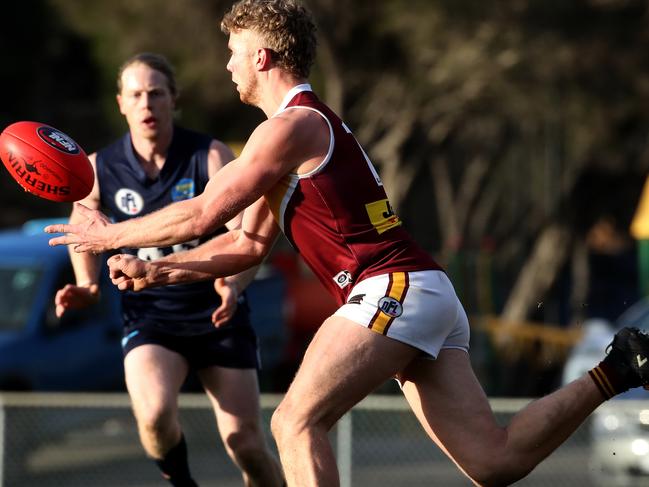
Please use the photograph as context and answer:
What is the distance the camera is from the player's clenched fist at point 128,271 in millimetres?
5383

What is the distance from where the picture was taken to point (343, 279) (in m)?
5.35

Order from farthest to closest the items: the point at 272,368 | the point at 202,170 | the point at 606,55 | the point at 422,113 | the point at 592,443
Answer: the point at 422,113 → the point at 606,55 → the point at 272,368 → the point at 592,443 → the point at 202,170

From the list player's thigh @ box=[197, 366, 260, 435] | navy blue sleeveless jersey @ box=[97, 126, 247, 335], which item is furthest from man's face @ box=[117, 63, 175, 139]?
player's thigh @ box=[197, 366, 260, 435]

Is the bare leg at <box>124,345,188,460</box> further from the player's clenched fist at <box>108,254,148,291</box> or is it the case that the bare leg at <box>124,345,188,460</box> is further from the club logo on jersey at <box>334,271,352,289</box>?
the club logo on jersey at <box>334,271,352,289</box>

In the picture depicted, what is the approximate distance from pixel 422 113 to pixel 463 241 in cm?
519

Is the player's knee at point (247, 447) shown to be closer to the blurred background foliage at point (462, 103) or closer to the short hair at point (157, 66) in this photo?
the short hair at point (157, 66)

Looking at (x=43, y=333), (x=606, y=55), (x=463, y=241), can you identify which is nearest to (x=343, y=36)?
(x=606, y=55)

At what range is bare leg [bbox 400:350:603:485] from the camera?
5.41m

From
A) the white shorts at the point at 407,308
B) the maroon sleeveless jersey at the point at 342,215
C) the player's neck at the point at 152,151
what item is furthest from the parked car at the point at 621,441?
the maroon sleeveless jersey at the point at 342,215

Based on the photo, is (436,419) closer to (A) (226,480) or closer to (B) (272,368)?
(A) (226,480)

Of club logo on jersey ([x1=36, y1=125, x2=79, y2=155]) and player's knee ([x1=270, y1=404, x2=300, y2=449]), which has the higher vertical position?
club logo on jersey ([x1=36, y1=125, x2=79, y2=155])

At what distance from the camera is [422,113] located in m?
25.5

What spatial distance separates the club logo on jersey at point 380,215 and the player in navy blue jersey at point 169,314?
1.48 metres

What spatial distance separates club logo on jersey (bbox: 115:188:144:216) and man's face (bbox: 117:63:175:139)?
31cm
